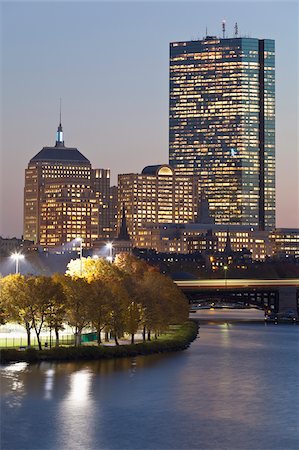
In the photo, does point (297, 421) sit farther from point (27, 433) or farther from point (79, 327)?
point (79, 327)

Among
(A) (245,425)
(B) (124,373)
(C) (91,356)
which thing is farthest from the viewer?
(C) (91,356)

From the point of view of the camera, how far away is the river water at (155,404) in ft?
257

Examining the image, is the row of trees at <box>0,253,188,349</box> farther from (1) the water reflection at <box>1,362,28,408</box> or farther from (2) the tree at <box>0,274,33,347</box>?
(1) the water reflection at <box>1,362,28,408</box>

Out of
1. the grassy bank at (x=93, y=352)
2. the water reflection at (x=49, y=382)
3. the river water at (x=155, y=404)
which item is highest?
the grassy bank at (x=93, y=352)

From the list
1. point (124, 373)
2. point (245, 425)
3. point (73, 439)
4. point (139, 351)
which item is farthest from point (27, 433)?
point (139, 351)

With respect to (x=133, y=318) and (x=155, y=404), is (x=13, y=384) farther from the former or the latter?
(x=133, y=318)

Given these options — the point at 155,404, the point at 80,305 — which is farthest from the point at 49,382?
the point at 80,305

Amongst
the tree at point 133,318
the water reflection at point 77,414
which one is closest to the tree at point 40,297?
the tree at point 133,318

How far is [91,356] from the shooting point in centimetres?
11388

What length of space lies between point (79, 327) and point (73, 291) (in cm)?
430

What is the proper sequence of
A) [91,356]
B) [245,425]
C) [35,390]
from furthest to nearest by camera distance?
[91,356] < [35,390] < [245,425]

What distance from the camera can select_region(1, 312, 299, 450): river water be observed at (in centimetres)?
7844

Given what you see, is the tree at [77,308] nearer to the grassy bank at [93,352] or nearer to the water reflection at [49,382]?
the grassy bank at [93,352]

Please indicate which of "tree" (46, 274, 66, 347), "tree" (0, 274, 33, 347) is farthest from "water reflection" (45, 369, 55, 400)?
"tree" (0, 274, 33, 347)
